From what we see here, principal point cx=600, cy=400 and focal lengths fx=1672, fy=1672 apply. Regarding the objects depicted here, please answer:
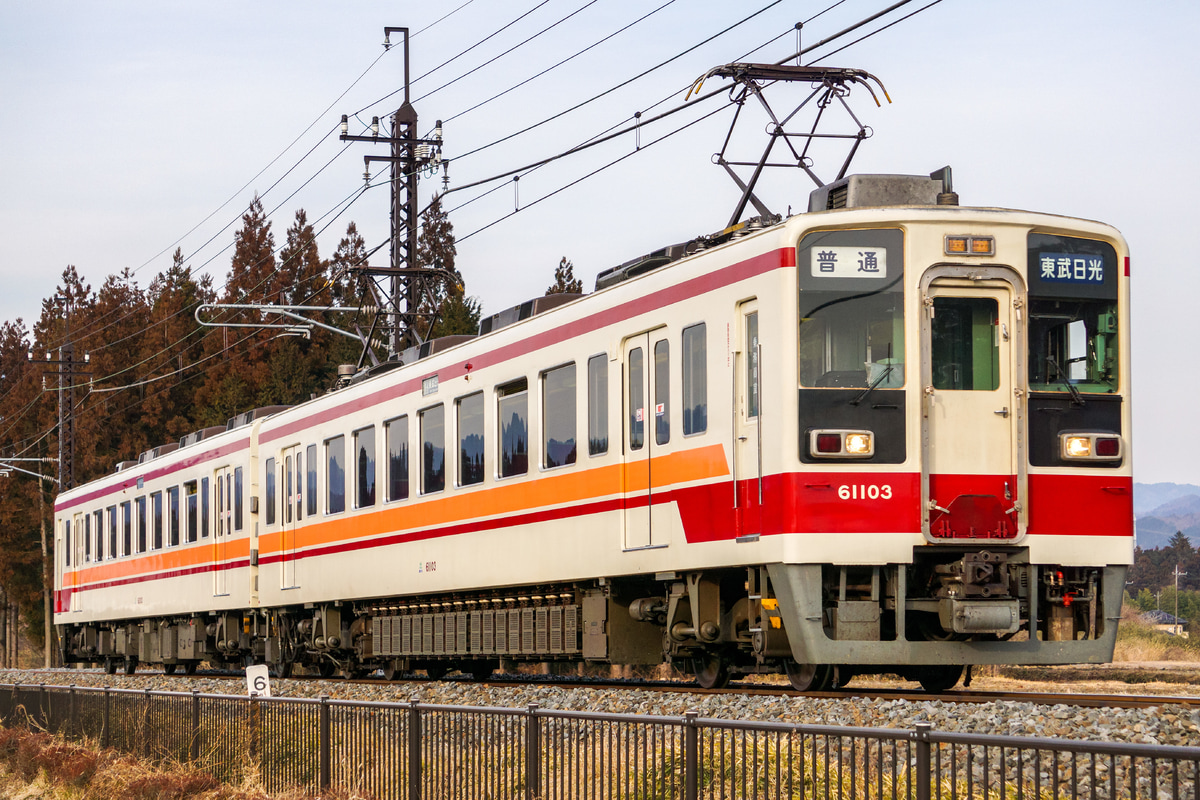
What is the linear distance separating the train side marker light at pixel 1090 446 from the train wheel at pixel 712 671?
338cm

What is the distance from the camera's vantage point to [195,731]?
13039 millimetres

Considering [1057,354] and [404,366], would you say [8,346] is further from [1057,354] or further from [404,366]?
[1057,354]

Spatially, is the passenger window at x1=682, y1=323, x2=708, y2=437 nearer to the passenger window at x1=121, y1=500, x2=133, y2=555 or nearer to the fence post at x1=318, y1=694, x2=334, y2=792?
the fence post at x1=318, y1=694, x2=334, y2=792

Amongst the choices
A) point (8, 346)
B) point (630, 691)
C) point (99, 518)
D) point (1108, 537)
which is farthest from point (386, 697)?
point (8, 346)

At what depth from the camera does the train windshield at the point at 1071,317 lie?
12.0m

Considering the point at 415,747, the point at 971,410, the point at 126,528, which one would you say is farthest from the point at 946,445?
the point at 126,528

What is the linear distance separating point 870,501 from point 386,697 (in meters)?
6.36

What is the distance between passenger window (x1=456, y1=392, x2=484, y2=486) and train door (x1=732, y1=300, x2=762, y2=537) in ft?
15.4

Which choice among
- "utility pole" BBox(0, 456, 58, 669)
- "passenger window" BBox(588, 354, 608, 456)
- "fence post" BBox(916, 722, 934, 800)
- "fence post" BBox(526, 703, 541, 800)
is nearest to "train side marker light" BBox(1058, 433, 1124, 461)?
"passenger window" BBox(588, 354, 608, 456)

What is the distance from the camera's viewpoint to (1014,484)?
11719mm

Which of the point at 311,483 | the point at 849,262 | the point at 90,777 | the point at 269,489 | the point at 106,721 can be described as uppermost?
the point at 849,262

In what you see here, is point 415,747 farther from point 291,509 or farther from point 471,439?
point 291,509

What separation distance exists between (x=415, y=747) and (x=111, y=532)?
2160 cm

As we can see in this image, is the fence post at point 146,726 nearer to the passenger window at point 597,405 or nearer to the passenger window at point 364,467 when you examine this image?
the passenger window at point 597,405
